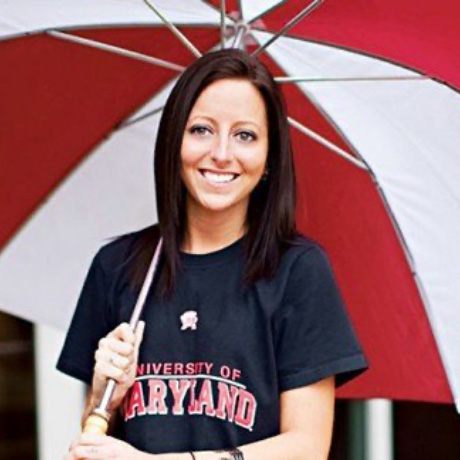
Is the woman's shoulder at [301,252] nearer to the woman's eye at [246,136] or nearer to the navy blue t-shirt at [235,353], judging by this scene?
the navy blue t-shirt at [235,353]

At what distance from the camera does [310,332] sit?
7.11 feet

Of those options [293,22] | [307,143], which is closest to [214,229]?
[293,22]

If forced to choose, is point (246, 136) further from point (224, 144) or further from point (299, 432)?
point (299, 432)

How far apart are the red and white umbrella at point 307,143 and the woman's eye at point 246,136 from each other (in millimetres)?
338

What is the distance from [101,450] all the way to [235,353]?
270mm

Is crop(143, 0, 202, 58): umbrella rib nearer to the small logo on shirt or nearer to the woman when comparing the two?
the woman

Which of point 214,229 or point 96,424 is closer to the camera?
point 96,424

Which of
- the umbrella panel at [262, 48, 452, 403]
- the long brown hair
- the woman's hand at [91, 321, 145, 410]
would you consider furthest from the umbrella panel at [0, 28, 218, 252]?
the woman's hand at [91, 321, 145, 410]

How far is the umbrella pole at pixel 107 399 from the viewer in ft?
7.02

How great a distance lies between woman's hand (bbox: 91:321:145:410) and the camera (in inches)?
84.7

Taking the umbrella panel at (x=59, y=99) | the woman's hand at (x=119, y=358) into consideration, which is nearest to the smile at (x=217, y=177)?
the woman's hand at (x=119, y=358)

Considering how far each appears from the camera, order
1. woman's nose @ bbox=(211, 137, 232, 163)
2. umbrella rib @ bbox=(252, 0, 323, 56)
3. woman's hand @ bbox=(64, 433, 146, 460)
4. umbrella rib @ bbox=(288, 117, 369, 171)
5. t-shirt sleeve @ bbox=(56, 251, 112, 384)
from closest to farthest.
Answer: woman's hand @ bbox=(64, 433, 146, 460), woman's nose @ bbox=(211, 137, 232, 163), t-shirt sleeve @ bbox=(56, 251, 112, 384), umbrella rib @ bbox=(252, 0, 323, 56), umbrella rib @ bbox=(288, 117, 369, 171)

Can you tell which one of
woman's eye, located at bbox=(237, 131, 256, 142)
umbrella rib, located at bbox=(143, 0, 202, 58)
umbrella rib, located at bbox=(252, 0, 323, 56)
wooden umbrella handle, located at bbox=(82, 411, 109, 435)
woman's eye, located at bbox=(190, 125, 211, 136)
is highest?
umbrella rib, located at bbox=(143, 0, 202, 58)

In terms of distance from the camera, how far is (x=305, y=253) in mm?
2193
